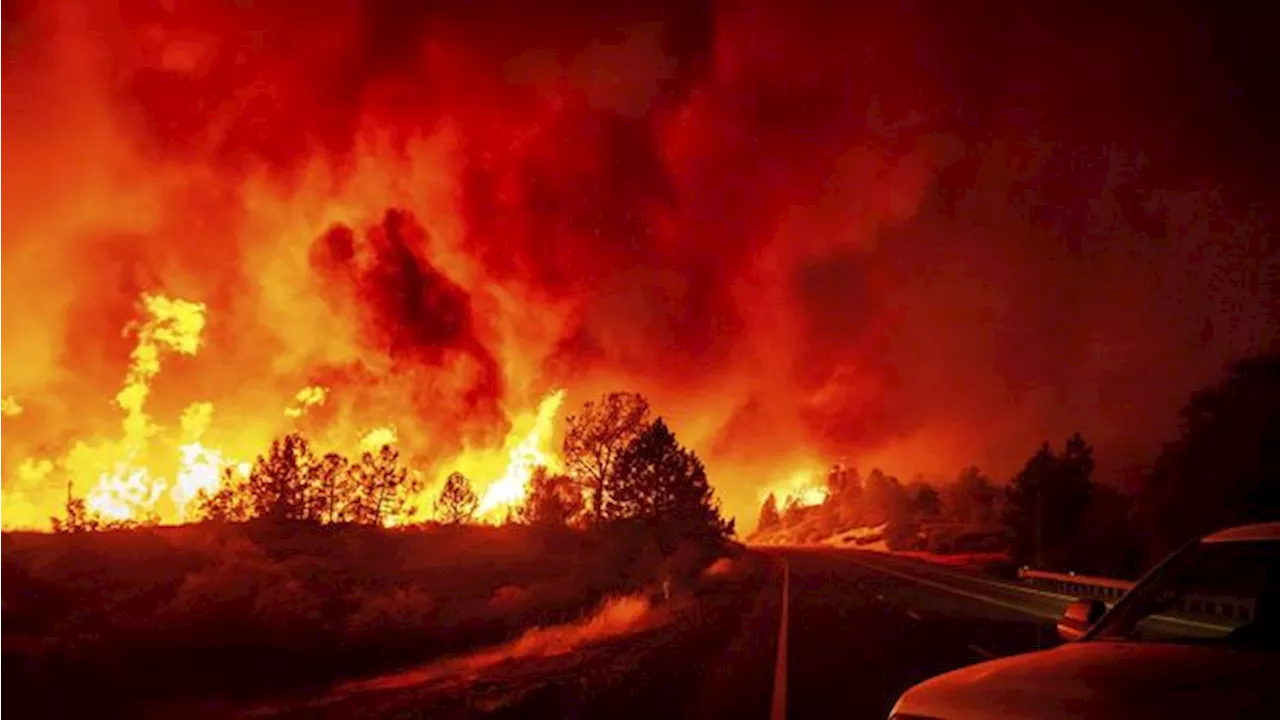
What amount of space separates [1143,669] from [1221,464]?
4979 centimetres

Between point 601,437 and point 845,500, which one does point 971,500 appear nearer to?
point 845,500

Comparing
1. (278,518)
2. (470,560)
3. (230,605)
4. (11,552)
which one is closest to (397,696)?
(230,605)

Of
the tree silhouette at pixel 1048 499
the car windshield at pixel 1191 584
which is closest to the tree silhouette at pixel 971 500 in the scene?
the tree silhouette at pixel 1048 499

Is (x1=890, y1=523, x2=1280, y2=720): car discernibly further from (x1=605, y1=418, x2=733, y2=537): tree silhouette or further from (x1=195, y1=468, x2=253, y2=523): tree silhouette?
(x1=605, y1=418, x2=733, y2=537): tree silhouette

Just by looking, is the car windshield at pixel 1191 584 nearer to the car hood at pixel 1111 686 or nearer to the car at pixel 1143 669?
the car at pixel 1143 669

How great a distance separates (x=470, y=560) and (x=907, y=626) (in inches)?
1352

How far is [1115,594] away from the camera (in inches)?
1415

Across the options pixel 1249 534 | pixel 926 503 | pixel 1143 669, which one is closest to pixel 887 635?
pixel 1249 534

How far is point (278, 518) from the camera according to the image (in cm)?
4884

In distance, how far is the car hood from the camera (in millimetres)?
4121

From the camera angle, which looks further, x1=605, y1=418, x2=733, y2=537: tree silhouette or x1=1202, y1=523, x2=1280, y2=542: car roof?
x1=605, y1=418, x2=733, y2=537: tree silhouette

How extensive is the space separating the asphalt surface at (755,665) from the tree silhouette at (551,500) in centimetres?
3292

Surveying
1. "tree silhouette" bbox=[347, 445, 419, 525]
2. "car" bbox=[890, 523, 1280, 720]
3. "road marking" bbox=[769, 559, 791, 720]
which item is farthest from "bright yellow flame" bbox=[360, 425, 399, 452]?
"car" bbox=[890, 523, 1280, 720]

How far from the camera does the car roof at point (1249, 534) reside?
216 inches
